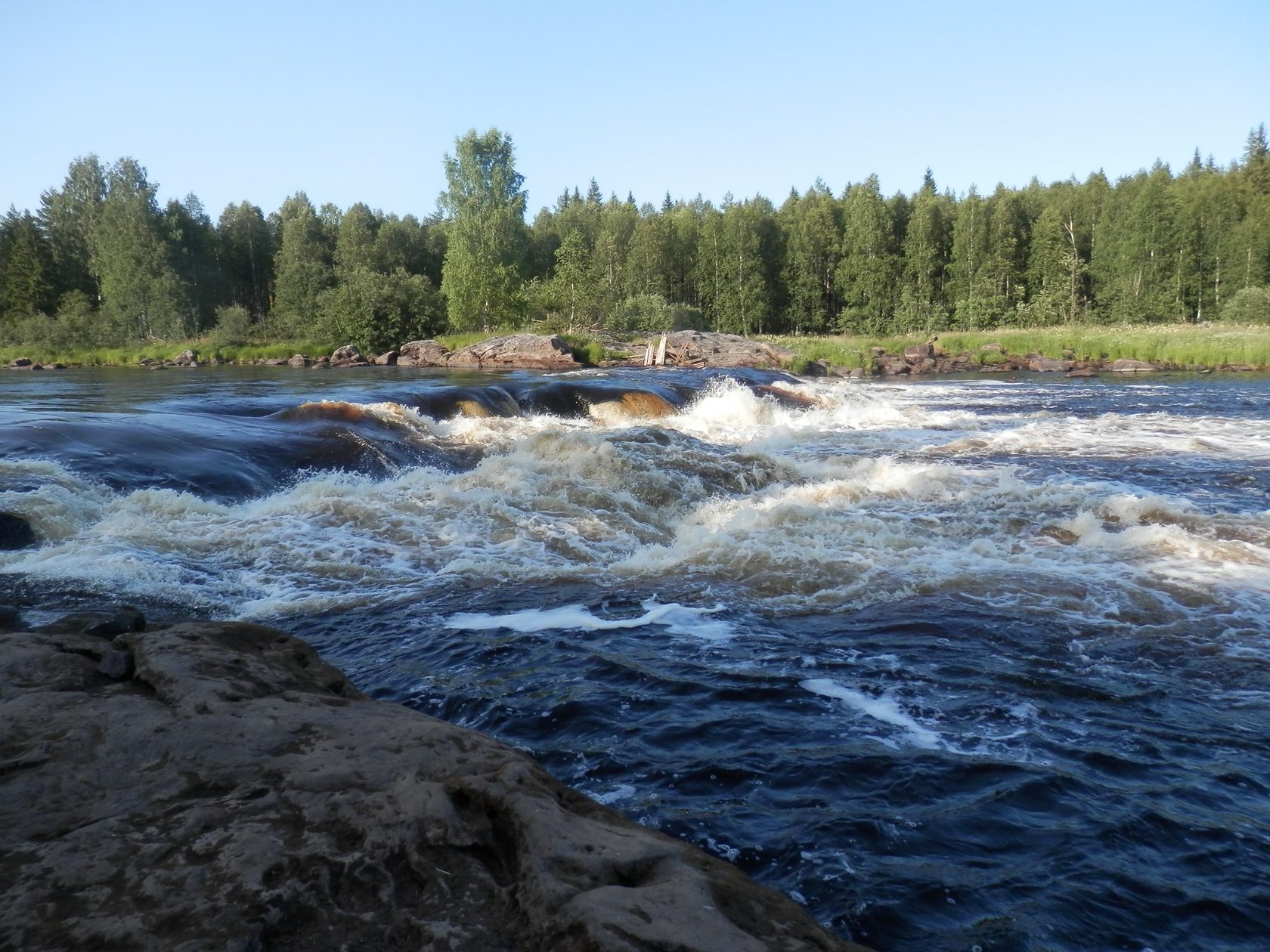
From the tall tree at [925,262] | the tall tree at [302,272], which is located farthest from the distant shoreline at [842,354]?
the tall tree at [925,262]

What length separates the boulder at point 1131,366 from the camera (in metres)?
37.1

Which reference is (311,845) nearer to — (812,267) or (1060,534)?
(1060,534)

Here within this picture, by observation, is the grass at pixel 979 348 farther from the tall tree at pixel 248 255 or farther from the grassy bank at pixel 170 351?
the tall tree at pixel 248 255

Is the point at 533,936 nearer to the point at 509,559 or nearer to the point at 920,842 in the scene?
the point at 920,842

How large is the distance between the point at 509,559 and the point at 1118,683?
5.64 m

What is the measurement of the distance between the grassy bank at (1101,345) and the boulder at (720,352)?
1.29 meters

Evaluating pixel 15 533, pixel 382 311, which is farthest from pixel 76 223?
pixel 15 533

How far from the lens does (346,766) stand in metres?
3.04

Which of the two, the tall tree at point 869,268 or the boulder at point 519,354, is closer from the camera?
the boulder at point 519,354

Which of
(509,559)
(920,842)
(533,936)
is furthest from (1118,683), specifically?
(509,559)

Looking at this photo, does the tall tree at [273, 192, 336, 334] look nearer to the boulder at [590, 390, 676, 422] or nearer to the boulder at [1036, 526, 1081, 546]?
the boulder at [590, 390, 676, 422]

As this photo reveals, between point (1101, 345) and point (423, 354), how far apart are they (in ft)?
106

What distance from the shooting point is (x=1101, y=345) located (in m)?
40.1

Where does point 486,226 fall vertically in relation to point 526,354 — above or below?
above
